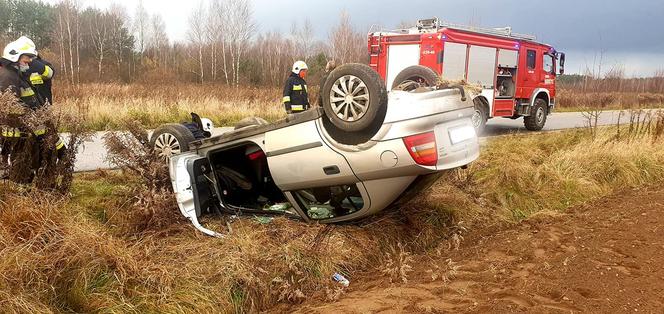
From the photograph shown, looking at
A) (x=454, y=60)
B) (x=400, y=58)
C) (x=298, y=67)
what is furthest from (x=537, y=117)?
(x=298, y=67)

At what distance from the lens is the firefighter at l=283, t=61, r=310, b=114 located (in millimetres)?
9078

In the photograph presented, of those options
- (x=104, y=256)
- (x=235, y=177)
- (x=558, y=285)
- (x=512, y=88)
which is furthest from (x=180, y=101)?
(x=558, y=285)

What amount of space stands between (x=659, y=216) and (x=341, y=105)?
3704 millimetres

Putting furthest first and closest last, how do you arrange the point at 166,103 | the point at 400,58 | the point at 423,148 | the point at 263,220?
the point at 166,103
the point at 400,58
the point at 263,220
the point at 423,148

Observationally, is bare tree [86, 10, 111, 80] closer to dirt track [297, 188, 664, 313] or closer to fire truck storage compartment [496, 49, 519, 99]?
fire truck storage compartment [496, 49, 519, 99]

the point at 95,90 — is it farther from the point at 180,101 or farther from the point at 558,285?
the point at 558,285

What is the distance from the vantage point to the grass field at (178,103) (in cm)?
1306

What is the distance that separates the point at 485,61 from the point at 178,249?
1052cm

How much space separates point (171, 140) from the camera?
4.95 meters

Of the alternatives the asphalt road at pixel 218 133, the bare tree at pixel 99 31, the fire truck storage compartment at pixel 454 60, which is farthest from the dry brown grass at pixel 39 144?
the bare tree at pixel 99 31

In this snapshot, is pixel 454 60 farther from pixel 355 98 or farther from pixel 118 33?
pixel 118 33

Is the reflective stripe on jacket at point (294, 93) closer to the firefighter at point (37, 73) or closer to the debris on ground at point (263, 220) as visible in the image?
the firefighter at point (37, 73)

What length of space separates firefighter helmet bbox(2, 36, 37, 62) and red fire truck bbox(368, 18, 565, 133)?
7.02m

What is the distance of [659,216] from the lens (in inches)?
211
